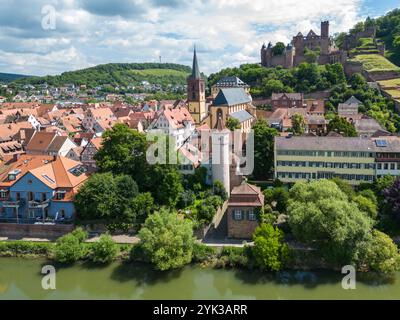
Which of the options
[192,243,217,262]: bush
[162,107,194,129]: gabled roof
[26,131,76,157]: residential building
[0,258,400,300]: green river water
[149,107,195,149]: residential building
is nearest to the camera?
[0,258,400,300]: green river water

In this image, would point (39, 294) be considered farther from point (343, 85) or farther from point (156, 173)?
point (343, 85)

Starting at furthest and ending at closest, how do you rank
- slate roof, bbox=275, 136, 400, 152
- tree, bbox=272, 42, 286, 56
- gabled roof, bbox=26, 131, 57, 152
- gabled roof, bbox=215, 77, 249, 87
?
tree, bbox=272, 42, 286, 56 → gabled roof, bbox=215, 77, 249, 87 → gabled roof, bbox=26, 131, 57, 152 → slate roof, bbox=275, 136, 400, 152

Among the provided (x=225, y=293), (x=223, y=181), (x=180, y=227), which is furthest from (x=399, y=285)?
(x=223, y=181)

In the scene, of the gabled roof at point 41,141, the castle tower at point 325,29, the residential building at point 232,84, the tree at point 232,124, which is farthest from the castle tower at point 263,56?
the gabled roof at point 41,141

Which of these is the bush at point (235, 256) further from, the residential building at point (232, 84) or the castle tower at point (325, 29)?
the castle tower at point (325, 29)

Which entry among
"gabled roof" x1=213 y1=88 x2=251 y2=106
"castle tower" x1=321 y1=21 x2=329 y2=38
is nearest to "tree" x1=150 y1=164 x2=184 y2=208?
"gabled roof" x1=213 y1=88 x2=251 y2=106

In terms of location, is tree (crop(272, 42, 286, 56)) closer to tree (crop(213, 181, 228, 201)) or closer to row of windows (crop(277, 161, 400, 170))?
row of windows (crop(277, 161, 400, 170))
